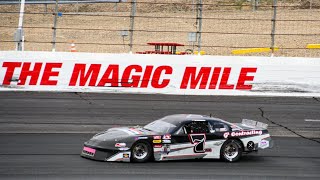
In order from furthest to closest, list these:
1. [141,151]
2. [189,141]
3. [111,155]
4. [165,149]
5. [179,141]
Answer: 1. [189,141]
2. [179,141]
3. [165,149]
4. [141,151]
5. [111,155]

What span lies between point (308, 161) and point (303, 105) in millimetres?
7570

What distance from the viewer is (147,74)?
863 inches

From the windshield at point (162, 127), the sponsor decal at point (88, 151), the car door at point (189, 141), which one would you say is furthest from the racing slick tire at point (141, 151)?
the sponsor decal at point (88, 151)

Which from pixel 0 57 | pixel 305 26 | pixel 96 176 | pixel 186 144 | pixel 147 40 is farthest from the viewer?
pixel 305 26

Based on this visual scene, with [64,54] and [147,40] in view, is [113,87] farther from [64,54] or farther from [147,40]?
[147,40]

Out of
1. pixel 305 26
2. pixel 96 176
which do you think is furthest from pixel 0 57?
pixel 305 26

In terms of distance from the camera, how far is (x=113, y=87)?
2206 cm

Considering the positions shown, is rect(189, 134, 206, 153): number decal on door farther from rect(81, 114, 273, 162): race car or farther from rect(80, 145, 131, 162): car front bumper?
rect(80, 145, 131, 162): car front bumper


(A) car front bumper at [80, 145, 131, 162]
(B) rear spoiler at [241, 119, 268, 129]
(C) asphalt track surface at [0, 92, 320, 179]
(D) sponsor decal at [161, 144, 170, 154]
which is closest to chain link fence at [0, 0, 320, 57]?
(C) asphalt track surface at [0, 92, 320, 179]

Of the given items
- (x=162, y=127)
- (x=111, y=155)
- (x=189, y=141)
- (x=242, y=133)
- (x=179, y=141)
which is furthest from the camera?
(x=242, y=133)

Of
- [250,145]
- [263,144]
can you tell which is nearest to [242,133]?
[250,145]

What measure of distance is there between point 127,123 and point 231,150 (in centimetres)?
459

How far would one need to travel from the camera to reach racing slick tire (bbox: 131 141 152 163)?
43.9ft

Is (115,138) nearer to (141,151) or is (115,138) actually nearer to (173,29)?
(141,151)
